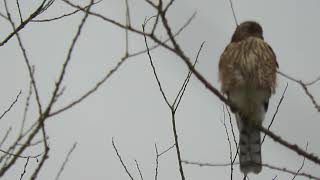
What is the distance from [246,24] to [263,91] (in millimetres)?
946

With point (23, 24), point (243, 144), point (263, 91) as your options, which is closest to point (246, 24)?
point (263, 91)

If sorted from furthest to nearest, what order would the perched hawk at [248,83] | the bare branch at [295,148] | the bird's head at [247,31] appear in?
1. the bird's head at [247,31]
2. the perched hawk at [248,83]
3. the bare branch at [295,148]

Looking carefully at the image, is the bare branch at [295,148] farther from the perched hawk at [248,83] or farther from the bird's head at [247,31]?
the bird's head at [247,31]

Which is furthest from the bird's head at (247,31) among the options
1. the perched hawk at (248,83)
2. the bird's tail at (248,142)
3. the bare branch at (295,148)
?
the bare branch at (295,148)

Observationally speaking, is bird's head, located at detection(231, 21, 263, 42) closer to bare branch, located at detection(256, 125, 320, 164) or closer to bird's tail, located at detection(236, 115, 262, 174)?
bird's tail, located at detection(236, 115, 262, 174)

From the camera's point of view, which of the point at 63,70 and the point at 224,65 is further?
the point at 224,65

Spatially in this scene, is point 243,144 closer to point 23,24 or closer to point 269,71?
point 269,71

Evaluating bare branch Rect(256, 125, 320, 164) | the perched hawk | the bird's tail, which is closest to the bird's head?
the perched hawk

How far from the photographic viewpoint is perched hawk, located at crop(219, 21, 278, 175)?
15.8ft

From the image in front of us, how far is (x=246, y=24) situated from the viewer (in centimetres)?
550

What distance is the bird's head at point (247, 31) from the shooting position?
535 centimetres

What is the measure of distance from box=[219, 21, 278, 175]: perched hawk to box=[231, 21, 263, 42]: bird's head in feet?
0.44

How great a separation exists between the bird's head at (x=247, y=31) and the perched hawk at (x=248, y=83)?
0.44 feet

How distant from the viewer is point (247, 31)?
213 inches
